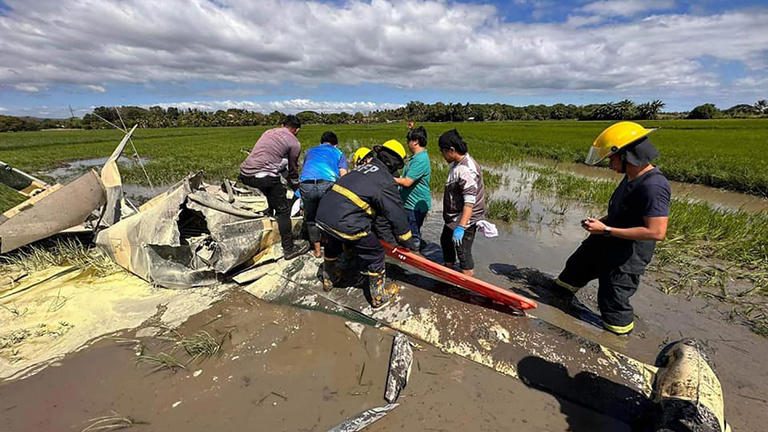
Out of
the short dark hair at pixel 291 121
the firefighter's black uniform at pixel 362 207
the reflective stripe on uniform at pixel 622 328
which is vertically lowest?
the reflective stripe on uniform at pixel 622 328

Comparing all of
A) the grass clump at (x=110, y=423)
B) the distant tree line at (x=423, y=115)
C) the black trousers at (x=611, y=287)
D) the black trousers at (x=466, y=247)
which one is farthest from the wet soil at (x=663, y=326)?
the distant tree line at (x=423, y=115)

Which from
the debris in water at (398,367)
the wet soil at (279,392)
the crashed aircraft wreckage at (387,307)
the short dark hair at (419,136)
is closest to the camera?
the crashed aircraft wreckage at (387,307)

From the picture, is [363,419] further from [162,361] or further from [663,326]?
[663,326]

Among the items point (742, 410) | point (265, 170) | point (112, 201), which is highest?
point (265, 170)

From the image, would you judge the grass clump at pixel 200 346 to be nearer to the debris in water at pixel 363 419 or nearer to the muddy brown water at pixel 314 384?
the muddy brown water at pixel 314 384

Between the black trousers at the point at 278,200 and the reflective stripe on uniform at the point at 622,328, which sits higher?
the black trousers at the point at 278,200

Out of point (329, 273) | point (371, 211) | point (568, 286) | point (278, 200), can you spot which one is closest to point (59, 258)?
point (278, 200)

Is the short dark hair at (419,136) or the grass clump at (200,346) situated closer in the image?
the grass clump at (200,346)

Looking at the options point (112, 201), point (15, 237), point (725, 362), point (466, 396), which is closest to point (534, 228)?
point (725, 362)

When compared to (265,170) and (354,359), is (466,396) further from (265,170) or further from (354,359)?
(265,170)

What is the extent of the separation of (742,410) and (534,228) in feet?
12.4

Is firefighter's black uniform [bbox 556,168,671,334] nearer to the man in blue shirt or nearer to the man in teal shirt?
the man in teal shirt

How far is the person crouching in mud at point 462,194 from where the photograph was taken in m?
3.17

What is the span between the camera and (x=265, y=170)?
13.1 feet
